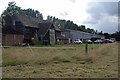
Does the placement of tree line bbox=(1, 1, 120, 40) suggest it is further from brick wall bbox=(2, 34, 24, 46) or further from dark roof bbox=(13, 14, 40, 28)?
brick wall bbox=(2, 34, 24, 46)

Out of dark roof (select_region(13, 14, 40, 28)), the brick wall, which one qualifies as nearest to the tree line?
dark roof (select_region(13, 14, 40, 28))

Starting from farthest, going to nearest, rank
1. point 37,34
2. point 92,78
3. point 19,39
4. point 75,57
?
point 37,34, point 19,39, point 75,57, point 92,78

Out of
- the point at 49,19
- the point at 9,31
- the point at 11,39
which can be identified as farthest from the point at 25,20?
the point at 49,19

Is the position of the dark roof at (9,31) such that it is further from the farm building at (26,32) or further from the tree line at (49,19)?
the tree line at (49,19)

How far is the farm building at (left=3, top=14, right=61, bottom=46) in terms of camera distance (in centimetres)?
5812

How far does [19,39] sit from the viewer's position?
58.9 m

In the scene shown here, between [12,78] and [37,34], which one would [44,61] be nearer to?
[12,78]

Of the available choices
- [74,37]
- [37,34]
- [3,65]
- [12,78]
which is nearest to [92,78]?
[12,78]

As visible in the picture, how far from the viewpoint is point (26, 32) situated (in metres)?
63.9

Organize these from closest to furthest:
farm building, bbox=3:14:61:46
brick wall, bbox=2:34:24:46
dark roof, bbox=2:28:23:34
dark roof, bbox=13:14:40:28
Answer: brick wall, bbox=2:34:24:46 → farm building, bbox=3:14:61:46 → dark roof, bbox=2:28:23:34 → dark roof, bbox=13:14:40:28

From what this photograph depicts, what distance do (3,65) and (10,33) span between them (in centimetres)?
4520

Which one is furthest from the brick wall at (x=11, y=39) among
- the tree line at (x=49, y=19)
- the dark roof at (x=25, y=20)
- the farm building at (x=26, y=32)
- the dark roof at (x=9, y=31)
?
the tree line at (x=49, y=19)

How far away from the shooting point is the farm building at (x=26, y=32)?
191 feet

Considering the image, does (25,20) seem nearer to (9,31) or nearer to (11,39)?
(9,31)
